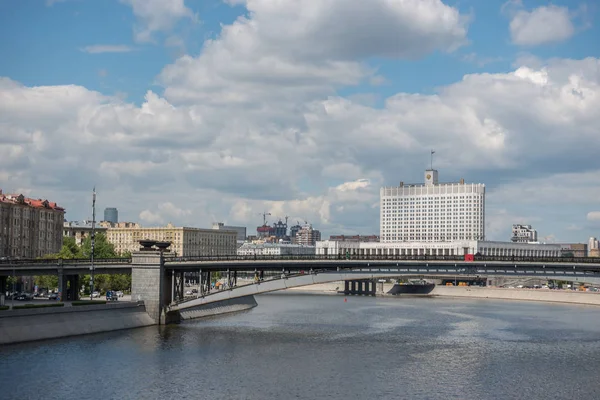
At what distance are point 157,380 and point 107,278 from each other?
87441 mm

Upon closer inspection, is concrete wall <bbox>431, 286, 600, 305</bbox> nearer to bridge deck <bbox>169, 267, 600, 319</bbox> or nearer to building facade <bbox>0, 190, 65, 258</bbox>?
bridge deck <bbox>169, 267, 600, 319</bbox>

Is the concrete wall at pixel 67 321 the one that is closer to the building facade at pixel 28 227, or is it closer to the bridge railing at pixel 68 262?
the bridge railing at pixel 68 262

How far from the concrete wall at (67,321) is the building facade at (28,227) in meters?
86.0

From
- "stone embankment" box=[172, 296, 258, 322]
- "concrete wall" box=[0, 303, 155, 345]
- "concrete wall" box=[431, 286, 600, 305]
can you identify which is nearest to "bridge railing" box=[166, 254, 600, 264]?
"concrete wall" box=[0, 303, 155, 345]

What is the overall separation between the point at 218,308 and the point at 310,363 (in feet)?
184

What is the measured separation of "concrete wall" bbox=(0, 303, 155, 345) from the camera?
7712cm

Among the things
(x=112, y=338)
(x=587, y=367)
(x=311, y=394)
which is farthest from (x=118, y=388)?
(x=587, y=367)

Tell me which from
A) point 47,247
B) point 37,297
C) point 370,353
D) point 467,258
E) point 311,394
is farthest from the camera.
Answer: point 47,247

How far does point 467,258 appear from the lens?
307 ft

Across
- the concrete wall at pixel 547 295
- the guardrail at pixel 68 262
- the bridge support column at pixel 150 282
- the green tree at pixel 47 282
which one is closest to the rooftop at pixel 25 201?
the green tree at pixel 47 282

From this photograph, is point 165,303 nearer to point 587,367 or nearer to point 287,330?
point 287,330

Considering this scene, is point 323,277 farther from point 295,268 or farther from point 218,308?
point 218,308

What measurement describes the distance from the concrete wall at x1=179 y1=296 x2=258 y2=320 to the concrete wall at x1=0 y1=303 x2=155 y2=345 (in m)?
11.3

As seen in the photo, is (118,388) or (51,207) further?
(51,207)
